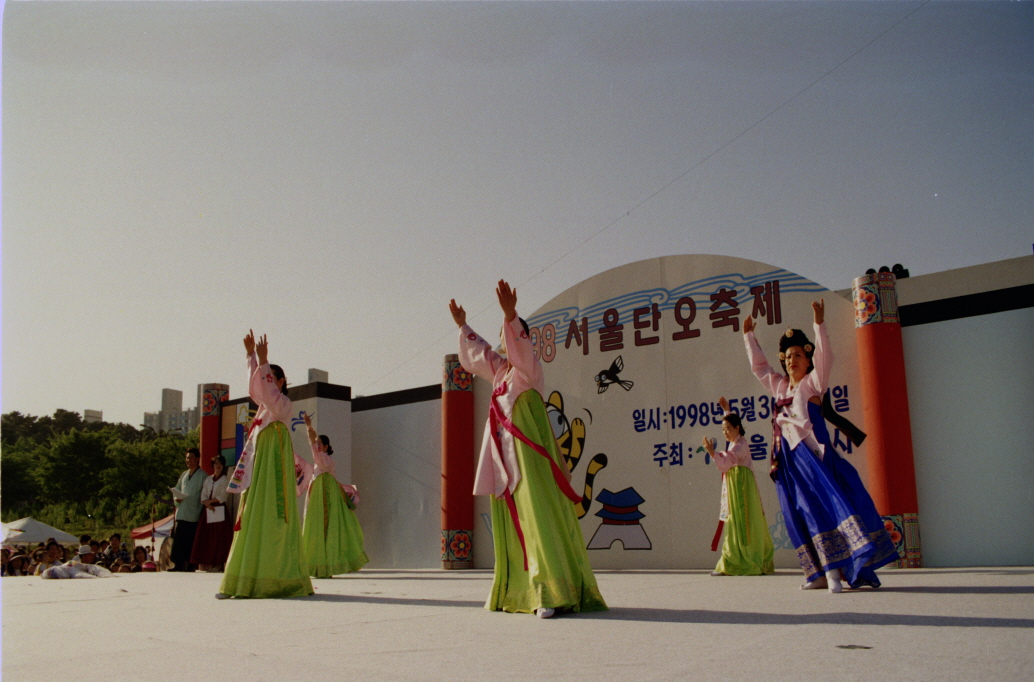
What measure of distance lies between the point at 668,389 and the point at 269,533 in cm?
432

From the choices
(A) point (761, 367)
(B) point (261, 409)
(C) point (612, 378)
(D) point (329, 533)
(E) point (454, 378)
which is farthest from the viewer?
(E) point (454, 378)

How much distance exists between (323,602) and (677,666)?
266 cm

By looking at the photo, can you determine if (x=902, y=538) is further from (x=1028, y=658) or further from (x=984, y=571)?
(x=1028, y=658)

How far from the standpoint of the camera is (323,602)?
4074mm

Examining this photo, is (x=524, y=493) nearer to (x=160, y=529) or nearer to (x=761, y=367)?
(x=761, y=367)

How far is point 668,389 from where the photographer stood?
7.71 meters

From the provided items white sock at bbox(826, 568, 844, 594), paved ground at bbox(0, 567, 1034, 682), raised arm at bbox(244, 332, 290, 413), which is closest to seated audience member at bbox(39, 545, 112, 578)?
paved ground at bbox(0, 567, 1034, 682)

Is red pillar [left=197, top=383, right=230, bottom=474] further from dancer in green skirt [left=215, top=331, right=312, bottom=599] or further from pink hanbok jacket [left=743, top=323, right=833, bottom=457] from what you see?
pink hanbok jacket [left=743, top=323, right=833, bottom=457]

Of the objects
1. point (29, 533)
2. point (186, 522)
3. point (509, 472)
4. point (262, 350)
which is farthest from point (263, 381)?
point (29, 533)

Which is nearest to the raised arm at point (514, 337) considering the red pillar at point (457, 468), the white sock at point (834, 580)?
the white sock at point (834, 580)

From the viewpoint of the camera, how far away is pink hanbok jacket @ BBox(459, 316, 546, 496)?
11.3 feet

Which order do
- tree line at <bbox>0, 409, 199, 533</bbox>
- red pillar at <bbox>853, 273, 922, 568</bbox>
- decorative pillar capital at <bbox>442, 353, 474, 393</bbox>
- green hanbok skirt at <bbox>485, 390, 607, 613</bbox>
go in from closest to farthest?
green hanbok skirt at <bbox>485, 390, 607, 613</bbox> < red pillar at <bbox>853, 273, 922, 568</bbox> < decorative pillar capital at <bbox>442, 353, 474, 393</bbox> < tree line at <bbox>0, 409, 199, 533</bbox>

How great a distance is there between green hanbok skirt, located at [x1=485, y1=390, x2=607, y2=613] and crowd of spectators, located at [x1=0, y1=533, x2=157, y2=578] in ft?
18.2

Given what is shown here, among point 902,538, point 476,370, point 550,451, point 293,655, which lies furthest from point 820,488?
point 293,655
